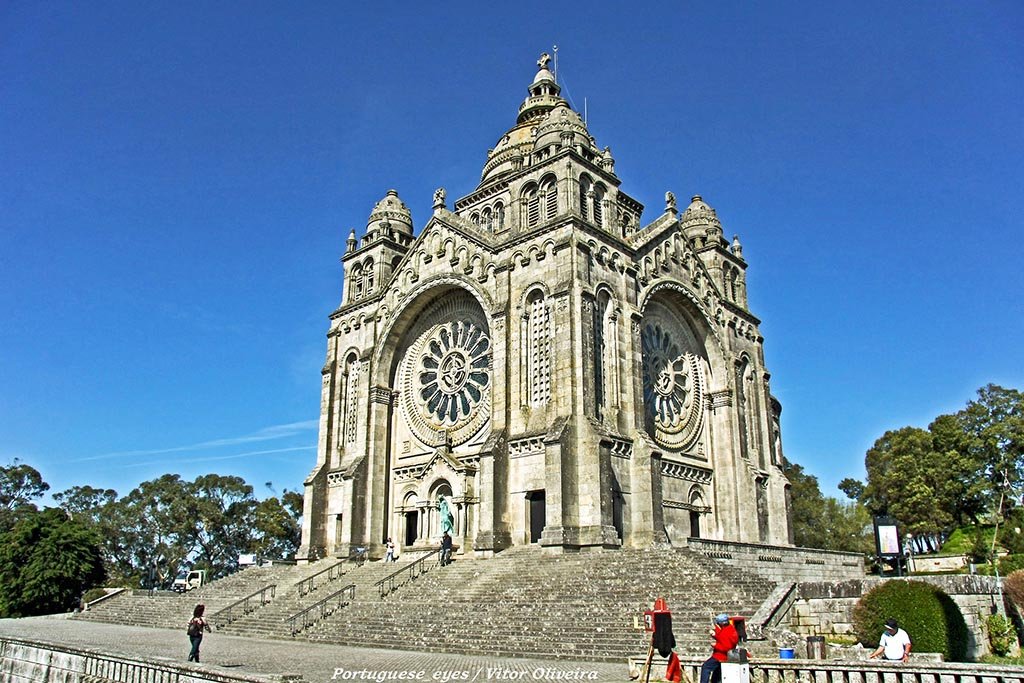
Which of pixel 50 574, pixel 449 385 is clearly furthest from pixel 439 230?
pixel 50 574

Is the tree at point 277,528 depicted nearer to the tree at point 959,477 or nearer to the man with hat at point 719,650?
the tree at point 959,477

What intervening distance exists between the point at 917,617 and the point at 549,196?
21160 mm

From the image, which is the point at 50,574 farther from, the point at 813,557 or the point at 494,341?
the point at 813,557

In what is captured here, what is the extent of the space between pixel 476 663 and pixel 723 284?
28.2 m

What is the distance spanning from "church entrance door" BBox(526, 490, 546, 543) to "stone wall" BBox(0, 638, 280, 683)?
16696mm

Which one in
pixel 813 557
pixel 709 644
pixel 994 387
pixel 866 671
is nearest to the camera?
pixel 866 671

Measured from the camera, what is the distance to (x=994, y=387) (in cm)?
4300

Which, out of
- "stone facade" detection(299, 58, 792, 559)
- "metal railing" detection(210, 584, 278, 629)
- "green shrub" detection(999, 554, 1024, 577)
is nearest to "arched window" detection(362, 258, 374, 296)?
"stone facade" detection(299, 58, 792, 559)

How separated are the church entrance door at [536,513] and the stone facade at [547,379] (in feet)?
0.20

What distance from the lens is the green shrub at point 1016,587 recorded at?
56.4ft

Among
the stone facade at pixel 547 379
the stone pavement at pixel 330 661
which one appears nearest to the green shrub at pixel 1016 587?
the stone pavement at pixel 330 661

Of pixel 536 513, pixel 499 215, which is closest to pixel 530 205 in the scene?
pixel 499 215

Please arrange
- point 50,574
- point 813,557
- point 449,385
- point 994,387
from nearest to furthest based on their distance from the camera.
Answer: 1. point 813,557
2. point 449,385
3. point 50,574
4. point 994,387

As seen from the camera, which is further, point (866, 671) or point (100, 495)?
point (100, 495)
